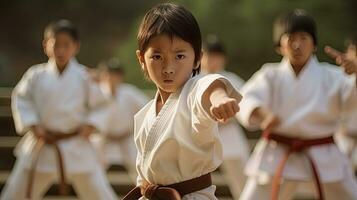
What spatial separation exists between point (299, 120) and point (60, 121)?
180 centimetres

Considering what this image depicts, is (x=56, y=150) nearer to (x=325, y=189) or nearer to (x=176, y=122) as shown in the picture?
(x=325, y=189)

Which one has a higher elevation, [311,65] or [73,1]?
[311,65]

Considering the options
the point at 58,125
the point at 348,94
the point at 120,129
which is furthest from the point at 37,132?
the point at 120,129

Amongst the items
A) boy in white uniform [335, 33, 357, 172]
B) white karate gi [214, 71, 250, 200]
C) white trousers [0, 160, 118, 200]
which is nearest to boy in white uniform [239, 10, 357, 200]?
white trousers [0, 160, 118, 200]

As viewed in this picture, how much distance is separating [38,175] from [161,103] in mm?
2601

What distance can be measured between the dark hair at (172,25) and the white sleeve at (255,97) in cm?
173

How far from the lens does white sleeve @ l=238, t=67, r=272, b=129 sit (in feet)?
16.4

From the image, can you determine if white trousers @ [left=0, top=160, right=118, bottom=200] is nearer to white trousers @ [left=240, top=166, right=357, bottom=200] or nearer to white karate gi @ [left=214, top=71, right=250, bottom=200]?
white trousers @ [left=240, top=166, right=357, bottom=200]

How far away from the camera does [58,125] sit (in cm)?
595

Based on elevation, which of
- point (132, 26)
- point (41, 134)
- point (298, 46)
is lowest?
point (132, 26)

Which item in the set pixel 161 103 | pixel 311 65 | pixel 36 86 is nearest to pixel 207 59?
pixel 36 86

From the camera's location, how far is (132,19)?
13.5 metres

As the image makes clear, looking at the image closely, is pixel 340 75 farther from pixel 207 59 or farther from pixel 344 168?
pixel 207 59

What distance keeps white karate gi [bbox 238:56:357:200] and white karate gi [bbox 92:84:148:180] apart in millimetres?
3397
